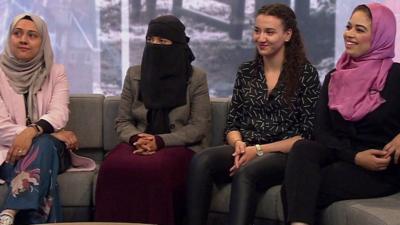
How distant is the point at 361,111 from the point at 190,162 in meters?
0.81

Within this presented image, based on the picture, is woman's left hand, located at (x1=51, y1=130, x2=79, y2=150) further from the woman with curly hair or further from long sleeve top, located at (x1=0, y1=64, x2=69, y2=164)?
the woman with curly hair

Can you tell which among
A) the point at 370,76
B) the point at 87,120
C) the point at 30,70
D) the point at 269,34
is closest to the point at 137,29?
the point at 87,120

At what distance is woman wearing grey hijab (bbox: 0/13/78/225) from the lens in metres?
2.91

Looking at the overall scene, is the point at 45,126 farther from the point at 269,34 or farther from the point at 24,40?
the point at 269,34

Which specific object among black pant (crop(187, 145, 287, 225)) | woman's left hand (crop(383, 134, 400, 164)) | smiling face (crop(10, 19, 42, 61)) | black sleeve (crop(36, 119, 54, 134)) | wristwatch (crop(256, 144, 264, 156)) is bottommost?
black pant (crop(187, 145, 287, 225))

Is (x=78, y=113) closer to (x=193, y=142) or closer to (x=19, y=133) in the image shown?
(x=19, y=133)

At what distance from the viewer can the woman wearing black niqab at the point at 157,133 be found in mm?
2898

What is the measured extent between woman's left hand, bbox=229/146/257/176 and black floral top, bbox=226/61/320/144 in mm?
130

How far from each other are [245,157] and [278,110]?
302mm

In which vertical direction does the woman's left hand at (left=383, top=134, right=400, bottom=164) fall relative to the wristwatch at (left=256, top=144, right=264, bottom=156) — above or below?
above

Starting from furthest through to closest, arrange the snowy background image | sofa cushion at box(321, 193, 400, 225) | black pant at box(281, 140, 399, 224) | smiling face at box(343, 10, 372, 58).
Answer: the snowy background image < smiling face at box(343, 10, 372, 58) < black pant at box(281, 140, 399, 224) < sofa cushion at box(321, 193, 400, 225)

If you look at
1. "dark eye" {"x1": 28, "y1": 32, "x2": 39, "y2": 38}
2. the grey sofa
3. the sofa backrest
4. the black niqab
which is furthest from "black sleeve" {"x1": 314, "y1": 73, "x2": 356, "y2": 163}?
"dark eye" {"x1": 28, "y1": 32, "x2": 39, "y2": 38}

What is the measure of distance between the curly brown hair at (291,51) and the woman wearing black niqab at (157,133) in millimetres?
472

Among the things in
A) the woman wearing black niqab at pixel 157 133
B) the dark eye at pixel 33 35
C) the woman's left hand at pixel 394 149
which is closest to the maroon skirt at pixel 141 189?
the woman wearing black niqab at pixel 157 133
